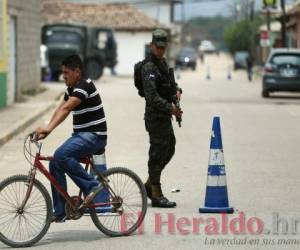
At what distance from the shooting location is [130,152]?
624 inches

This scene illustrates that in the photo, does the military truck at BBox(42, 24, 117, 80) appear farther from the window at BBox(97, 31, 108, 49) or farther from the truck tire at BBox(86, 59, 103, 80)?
the window at BBox(97, 31, 108, 49)

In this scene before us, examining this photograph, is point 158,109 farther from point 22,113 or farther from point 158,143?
point 22,113

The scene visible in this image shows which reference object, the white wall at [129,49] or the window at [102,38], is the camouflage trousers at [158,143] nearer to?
the window at [102,38]

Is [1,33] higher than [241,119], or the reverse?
[1,33]

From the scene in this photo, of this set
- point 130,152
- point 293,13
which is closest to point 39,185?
point 130,152

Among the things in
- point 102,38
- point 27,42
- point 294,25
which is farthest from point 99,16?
point 27,42

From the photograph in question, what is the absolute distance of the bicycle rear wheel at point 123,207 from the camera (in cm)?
874

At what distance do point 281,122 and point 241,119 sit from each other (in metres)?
1.05

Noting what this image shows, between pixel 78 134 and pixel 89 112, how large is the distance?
22 centimetres

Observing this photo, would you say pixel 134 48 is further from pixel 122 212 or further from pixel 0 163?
pixel 122 212

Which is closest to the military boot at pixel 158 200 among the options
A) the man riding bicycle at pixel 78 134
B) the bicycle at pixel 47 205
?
the bicycle at pixel 47 205

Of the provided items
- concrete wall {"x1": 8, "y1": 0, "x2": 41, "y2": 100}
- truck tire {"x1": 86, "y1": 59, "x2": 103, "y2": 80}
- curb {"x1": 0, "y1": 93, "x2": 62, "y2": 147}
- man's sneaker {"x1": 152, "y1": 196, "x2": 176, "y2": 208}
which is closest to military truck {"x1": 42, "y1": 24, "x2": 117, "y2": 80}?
truck tire {"x1": 86, "y1": 59, "x2": 103, "y2": 80}

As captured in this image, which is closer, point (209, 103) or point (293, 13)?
point (209, 103)

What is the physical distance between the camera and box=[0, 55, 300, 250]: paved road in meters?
8.66
